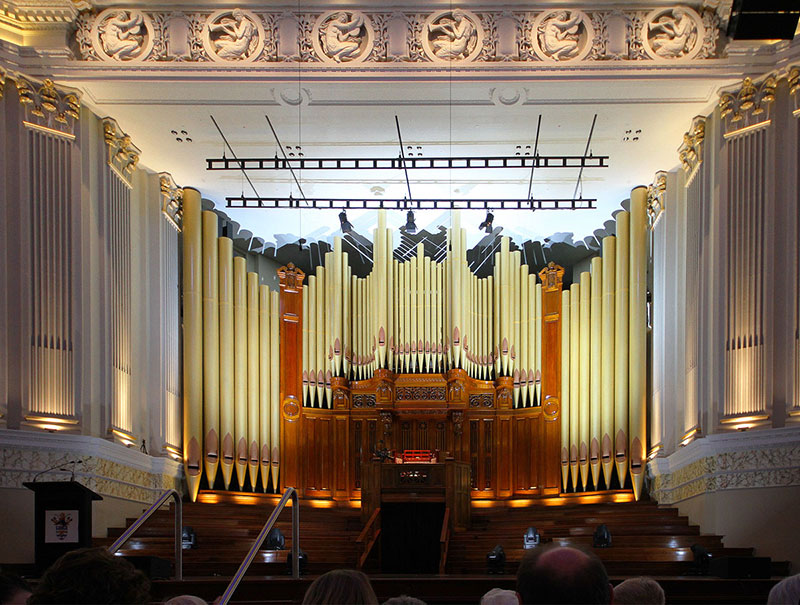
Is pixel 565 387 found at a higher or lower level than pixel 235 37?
lower

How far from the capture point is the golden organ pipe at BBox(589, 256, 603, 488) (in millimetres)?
15320

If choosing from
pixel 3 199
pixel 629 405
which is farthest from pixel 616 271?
pixel 3 199

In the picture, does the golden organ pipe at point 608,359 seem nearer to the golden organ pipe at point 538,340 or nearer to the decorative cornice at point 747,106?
the golden organ pipe at point 538,340

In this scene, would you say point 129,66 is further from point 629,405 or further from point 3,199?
point 629,405

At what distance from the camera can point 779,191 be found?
11539 mm

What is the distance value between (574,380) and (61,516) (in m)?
7.83

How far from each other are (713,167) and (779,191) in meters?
0.95

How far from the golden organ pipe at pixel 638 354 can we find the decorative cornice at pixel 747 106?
328 centimetres

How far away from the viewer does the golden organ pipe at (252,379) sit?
15625 millimetres

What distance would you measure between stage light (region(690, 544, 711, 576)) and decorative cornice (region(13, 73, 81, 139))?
7.32 metres

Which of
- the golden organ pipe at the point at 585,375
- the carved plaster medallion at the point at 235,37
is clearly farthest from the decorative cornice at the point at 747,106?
the carved plaster medallion at the point at 235,37

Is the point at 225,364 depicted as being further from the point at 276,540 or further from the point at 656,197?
the point at 656,197

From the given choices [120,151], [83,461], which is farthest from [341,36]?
[83,461]

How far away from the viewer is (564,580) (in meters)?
2.39
